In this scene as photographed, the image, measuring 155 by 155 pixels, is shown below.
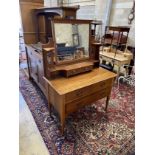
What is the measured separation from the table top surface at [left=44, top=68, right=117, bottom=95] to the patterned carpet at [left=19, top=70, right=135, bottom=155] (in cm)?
62

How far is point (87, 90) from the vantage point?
157 cm

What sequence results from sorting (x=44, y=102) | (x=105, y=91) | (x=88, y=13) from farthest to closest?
(x=88, y=13), (x=44, y=102), (x=105, y=91)

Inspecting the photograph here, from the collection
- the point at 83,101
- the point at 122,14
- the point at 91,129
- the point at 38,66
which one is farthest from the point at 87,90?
the point at 122,14

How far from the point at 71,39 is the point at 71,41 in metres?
0.02

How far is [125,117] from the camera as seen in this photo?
80.2 inches

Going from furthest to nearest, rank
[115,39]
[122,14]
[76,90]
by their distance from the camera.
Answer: [122,14], [115,39], [76,90]

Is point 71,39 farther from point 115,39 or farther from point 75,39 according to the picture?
point 115,39

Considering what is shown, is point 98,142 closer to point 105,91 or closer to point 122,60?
point 105,91

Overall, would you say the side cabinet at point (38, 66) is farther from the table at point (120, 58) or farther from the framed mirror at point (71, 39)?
the table at point (120, 58)

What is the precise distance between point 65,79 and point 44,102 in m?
0.88

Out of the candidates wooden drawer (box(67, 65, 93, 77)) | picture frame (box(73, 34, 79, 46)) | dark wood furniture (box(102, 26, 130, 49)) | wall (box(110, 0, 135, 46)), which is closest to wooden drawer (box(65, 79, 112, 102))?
wooden drawer (box(67, 65, 93, 77))

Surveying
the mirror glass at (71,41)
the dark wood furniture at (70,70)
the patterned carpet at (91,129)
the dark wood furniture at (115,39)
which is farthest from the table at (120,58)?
the mirror glass at (71,41)

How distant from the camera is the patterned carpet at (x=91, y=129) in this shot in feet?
4.98
